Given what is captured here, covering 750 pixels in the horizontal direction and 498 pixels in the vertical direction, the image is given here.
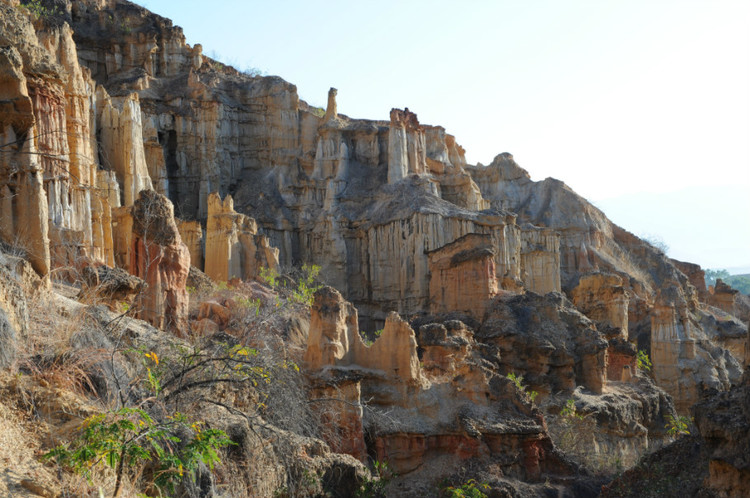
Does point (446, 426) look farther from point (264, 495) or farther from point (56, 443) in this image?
point (56, 443)

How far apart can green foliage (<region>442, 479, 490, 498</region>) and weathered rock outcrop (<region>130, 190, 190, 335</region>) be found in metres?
6.26

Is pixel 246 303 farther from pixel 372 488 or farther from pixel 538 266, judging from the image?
pixel 538 266

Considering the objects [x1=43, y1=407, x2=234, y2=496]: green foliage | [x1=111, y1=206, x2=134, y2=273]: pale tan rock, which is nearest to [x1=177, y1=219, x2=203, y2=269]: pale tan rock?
[x1=111, y1=206, x2=134, y2=273]: pale tan rock

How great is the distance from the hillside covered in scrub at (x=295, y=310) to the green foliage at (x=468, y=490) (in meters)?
0.14

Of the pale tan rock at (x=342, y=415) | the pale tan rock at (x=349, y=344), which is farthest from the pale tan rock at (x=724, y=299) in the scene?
the pale tan rock at (x=342, y=415)

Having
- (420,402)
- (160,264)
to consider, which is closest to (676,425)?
(420,402)

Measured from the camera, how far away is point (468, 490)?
1628cm

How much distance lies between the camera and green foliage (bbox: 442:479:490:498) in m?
15.9

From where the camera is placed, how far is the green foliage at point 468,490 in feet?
52.2

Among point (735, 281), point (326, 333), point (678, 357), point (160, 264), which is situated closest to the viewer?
point (160, 264)

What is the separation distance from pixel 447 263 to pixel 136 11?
2677 cm

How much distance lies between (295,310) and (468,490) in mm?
8025

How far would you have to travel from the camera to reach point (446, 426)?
18.4m

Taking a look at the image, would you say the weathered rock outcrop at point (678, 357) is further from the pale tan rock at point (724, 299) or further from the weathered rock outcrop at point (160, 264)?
the weathered rock outcrop at point (160, 264)
